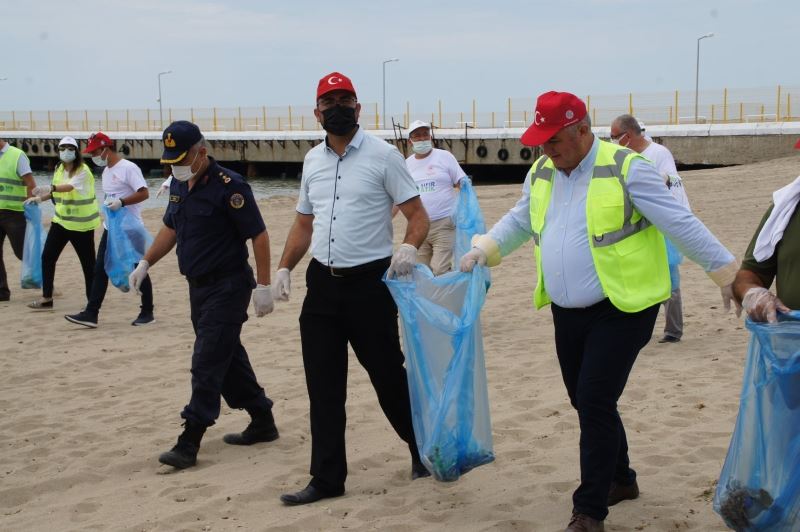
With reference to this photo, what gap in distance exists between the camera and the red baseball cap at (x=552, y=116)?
371 cm

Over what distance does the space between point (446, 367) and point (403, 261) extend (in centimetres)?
48

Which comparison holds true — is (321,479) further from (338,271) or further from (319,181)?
(319,181)

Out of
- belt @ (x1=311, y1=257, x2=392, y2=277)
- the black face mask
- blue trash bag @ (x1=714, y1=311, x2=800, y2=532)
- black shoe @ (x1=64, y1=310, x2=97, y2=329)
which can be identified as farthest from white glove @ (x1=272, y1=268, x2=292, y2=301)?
black shoe @ (x1=64, y1=310, x2=97, y2=329)

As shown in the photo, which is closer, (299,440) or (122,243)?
(299,440)

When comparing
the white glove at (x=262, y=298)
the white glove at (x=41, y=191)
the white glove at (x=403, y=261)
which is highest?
the white glove at (x=403, y=261)

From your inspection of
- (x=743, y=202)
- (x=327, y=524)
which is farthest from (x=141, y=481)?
(x=743, y=202)

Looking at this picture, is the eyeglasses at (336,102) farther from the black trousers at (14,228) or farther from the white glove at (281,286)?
the black trousers at (14,228)

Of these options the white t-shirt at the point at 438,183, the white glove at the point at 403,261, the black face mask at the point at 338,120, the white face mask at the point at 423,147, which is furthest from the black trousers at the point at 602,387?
the white face mask at the point at 423,147

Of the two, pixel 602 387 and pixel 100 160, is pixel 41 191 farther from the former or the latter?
pixel 602 387

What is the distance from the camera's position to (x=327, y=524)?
4.13m

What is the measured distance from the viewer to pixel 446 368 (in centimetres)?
420

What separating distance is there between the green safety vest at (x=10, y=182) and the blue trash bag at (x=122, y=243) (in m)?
1.79

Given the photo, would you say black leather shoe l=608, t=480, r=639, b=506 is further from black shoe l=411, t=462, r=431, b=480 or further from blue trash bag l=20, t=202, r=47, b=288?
blue trash bag l=20, t=202, r=47, b=288

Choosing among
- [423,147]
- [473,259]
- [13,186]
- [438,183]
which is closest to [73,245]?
[13,186]
